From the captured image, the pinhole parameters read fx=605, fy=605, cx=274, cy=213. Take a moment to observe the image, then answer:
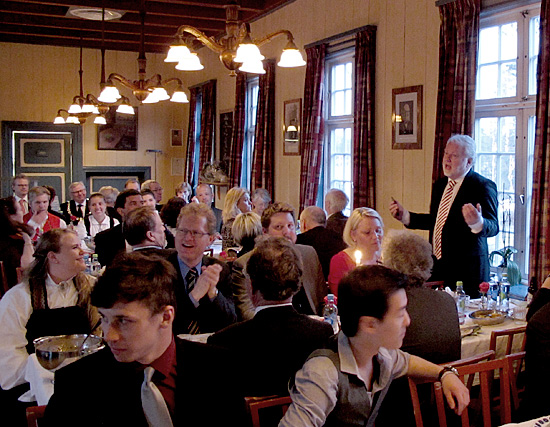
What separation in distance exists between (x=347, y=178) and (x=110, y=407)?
6440 mm

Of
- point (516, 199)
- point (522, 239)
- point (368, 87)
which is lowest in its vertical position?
point (522, 239)

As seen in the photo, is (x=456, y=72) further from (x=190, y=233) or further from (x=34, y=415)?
(x=34, y=415)

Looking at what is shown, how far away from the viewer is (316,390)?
79.5 inches

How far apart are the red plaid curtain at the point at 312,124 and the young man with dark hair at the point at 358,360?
19.7ft

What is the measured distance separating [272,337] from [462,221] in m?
3.13

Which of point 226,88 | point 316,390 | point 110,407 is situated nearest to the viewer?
point 110,407

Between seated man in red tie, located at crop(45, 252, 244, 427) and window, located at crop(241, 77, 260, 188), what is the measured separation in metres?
8.25

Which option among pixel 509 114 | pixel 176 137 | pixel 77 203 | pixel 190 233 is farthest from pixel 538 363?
pixel 176 137

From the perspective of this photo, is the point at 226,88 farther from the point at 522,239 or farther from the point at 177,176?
the point at 522,239

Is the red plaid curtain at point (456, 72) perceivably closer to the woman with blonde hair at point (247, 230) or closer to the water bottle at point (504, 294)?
the water bottle at point (504, 294)

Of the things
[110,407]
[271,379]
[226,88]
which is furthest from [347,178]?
[110,407]

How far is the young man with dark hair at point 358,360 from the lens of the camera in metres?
2.03

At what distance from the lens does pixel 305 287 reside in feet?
13.9

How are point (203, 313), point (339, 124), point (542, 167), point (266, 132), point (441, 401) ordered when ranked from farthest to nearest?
point (266, 132)
point (339, 124)
point (542, 167)
point (203, 313)
point (441, 401)
